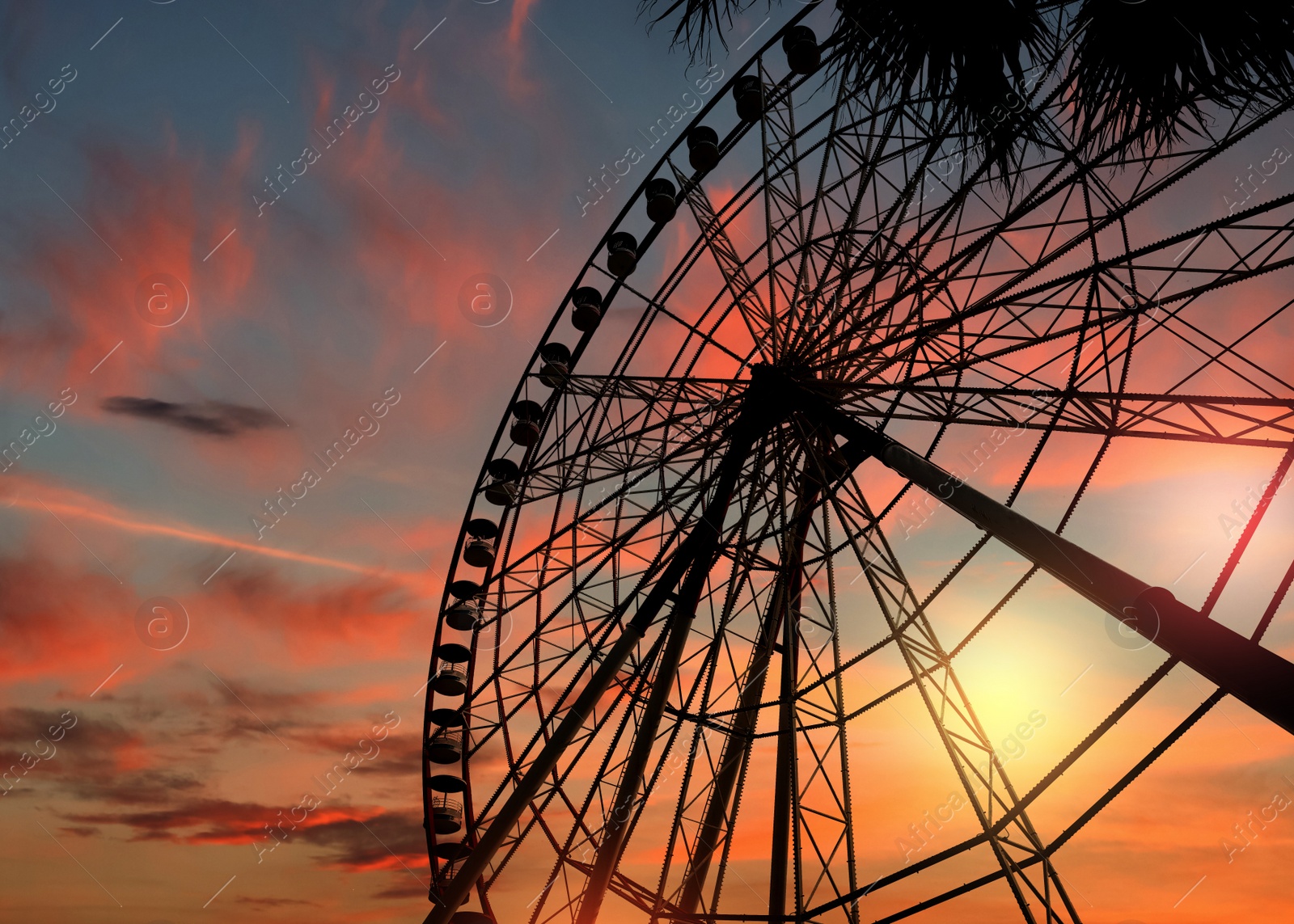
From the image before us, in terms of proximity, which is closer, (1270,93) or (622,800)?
(1270,93)

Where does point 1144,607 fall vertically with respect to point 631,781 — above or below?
below

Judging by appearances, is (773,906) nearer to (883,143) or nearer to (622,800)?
(622,800)

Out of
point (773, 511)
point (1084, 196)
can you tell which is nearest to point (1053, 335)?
point (1084, 196)

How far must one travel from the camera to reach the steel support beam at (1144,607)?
6.14m

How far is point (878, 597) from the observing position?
1116 centimetres

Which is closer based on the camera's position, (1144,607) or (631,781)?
(1144,607)

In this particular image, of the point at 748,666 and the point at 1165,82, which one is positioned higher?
the point at 1165,82

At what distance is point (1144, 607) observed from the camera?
6.87 metres

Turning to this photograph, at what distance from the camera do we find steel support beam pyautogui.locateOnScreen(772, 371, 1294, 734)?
6.14 metres

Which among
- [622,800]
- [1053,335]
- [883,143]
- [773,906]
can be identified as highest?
[883,143]

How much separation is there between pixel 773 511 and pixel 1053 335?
487cm

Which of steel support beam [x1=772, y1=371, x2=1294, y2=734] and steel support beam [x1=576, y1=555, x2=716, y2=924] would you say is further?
steel support beam [x1=576, y1=555, x2=716, y2=924]

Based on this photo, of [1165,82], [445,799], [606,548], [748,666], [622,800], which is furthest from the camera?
[445,799]

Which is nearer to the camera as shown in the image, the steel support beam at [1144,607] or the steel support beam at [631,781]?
the steel support beam at [1144,607]
